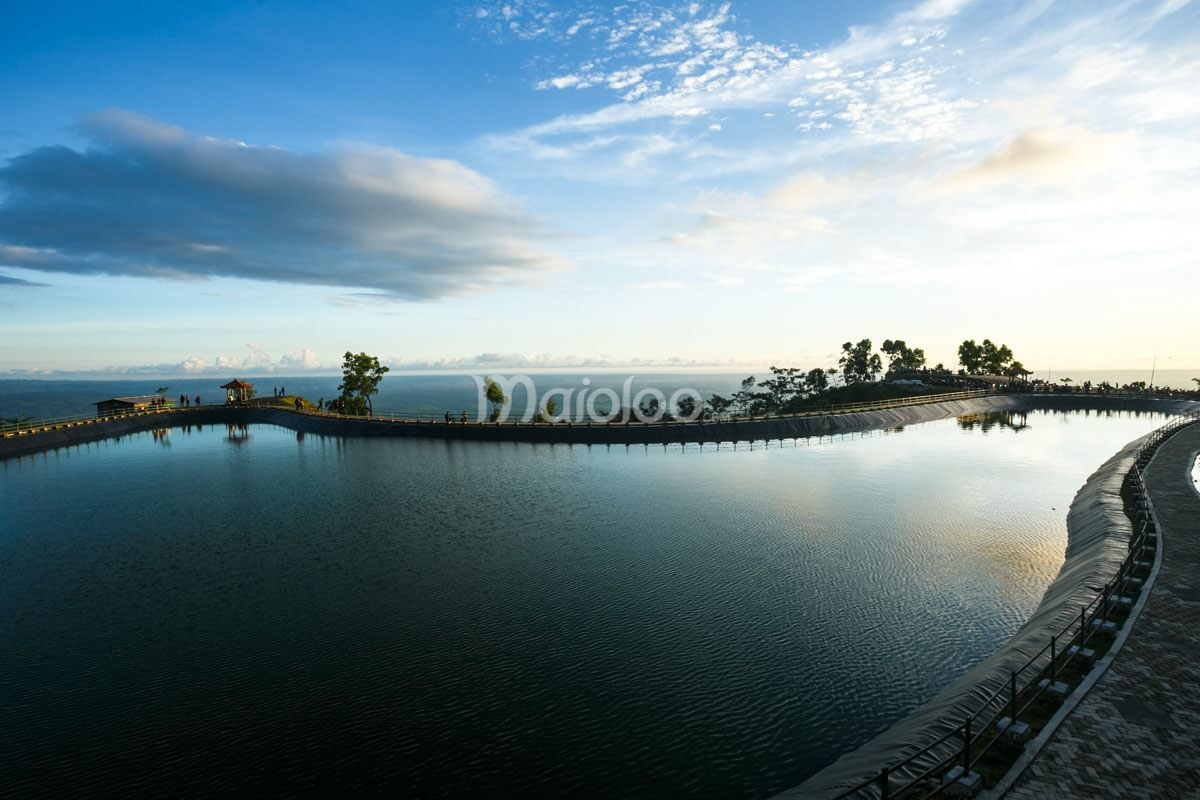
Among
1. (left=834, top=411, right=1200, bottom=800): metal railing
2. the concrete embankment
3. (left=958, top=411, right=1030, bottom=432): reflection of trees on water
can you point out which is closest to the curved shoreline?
(left=834, top=411, right=1200, bottom=800): metal railing

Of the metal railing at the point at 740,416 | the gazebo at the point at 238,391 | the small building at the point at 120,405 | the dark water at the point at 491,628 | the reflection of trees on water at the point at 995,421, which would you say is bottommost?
the dark water at the point at 491,628

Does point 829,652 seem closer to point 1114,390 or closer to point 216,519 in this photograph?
point 216,519

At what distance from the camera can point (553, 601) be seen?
19891mm

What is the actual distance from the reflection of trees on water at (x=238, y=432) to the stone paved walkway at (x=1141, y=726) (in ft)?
249

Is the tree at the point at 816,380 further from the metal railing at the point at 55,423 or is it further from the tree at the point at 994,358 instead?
the metal railing at the point at 55,423

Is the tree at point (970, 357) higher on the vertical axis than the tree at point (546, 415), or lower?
higher

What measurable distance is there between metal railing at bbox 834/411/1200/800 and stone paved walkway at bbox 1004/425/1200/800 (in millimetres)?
649

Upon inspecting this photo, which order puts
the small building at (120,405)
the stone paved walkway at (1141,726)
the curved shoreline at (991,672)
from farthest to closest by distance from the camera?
the small building at (120,405) → the curved shoreline at (991,672) → the stone paved walkway at (1141,726)

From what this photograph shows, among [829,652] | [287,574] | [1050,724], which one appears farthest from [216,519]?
[1050,724]

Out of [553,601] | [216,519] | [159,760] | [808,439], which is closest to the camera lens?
[159,760]

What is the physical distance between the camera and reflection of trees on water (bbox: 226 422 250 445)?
69875mm

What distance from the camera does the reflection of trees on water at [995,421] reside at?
72.2 meters

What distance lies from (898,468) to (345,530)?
40.5m

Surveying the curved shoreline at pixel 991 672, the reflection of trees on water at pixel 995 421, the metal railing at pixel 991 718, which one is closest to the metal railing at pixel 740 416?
the reflection of trees on water at pixel 995 421
